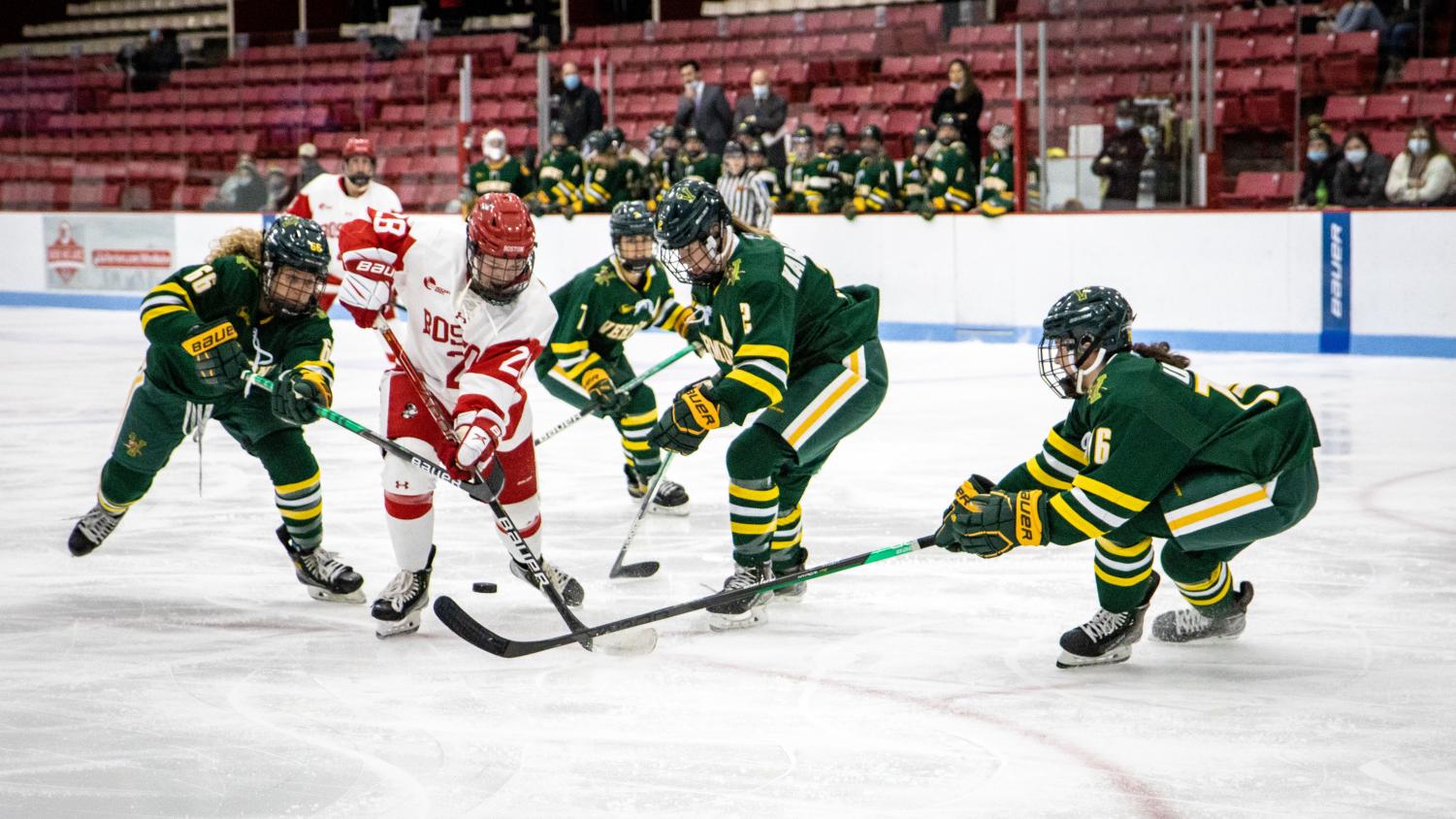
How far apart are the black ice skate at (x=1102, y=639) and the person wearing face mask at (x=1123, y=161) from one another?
6.24m

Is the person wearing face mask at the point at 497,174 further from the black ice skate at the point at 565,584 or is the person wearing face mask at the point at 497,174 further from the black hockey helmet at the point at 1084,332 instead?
the black hockey helmet at the point at 1084,332

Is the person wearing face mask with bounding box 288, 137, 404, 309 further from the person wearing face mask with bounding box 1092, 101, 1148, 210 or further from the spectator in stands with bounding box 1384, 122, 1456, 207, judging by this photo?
the spectator in stands with bounding box 1384, 122, 1456, 207

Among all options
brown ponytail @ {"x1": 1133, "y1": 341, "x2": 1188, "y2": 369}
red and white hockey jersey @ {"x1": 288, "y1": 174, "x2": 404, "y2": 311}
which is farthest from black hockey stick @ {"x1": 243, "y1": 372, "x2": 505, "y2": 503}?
red and white hockey jersey @ {"x1": 288, "y1": 174, "x2": 404, "y2": 311}

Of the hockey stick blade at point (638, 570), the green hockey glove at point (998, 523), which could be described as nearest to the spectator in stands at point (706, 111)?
the hockey stick blade at point (638, 570)

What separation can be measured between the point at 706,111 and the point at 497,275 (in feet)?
26.4

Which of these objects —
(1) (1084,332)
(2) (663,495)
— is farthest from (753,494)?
(2) (663,495)

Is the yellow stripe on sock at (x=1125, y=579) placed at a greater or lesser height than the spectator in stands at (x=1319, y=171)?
lesser

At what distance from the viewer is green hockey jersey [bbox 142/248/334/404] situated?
149 inches

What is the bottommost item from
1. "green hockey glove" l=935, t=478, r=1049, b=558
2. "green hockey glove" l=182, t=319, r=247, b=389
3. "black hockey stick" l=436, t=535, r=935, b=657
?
"black hockey stick" l=436, t=535, r=935, b=657

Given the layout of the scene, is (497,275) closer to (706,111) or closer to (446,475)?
(446,475)

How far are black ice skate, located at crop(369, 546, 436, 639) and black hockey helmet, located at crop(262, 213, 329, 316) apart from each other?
69cm

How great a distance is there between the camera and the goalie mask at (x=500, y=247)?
3.43 meters

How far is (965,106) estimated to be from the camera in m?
10.2

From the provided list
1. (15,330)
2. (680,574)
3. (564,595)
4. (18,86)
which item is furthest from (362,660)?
(18,86)
